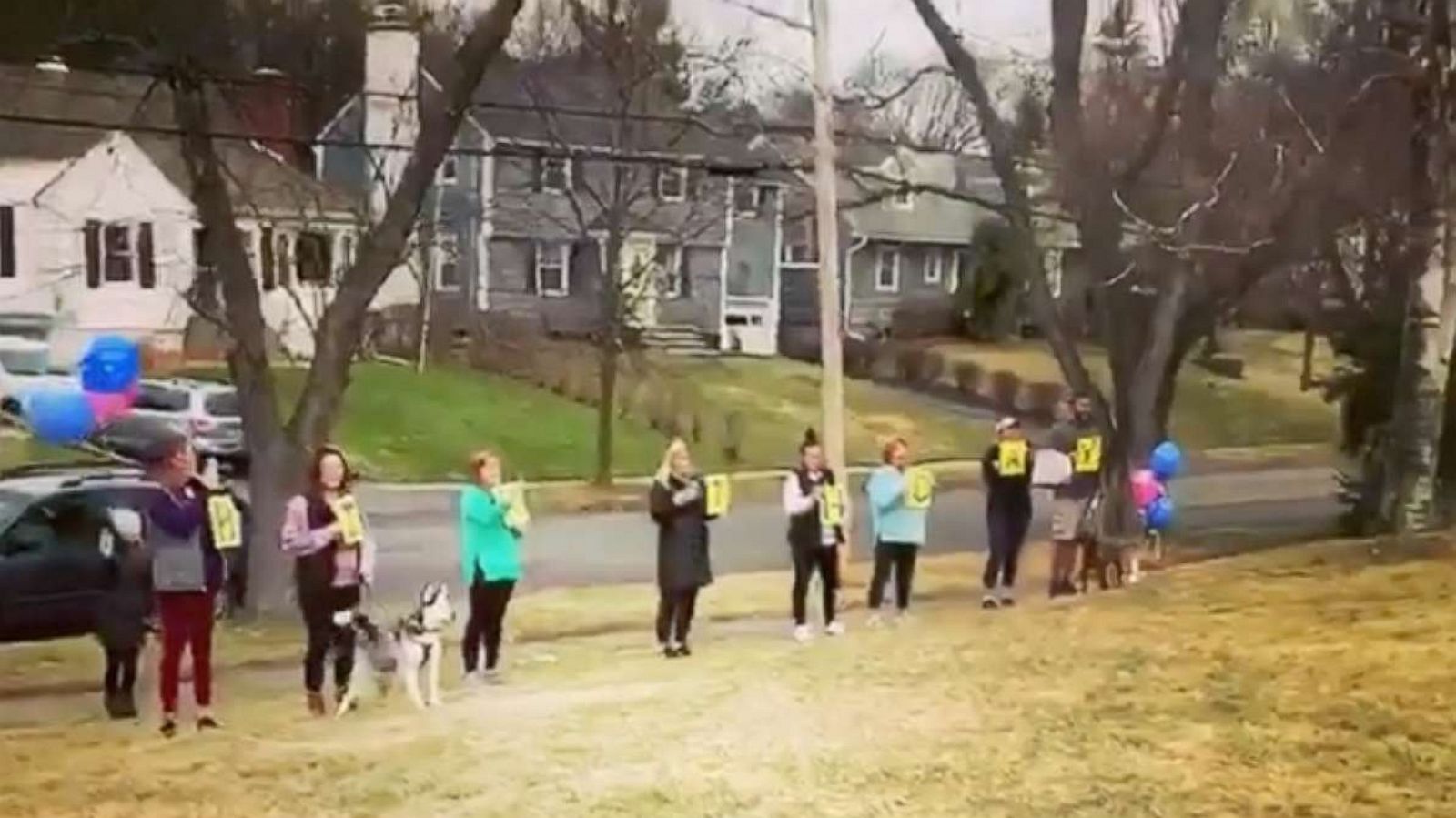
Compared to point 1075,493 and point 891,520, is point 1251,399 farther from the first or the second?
point 891,520

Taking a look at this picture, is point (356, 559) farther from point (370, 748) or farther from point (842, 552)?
point (842, 552)

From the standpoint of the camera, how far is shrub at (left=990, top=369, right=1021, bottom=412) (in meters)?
3.99

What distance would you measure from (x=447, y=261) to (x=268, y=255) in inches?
11.5

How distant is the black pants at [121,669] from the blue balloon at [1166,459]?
6.76 feet

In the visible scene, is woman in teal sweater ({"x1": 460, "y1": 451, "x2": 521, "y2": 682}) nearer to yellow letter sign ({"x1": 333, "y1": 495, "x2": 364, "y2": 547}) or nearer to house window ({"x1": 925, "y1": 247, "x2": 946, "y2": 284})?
yellow letter sign ({"x1": 333, "y1": 495, "x2": 364, "y2": 547})

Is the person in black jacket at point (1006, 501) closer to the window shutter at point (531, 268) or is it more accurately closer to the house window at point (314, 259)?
the window shutter at point (531, 268)

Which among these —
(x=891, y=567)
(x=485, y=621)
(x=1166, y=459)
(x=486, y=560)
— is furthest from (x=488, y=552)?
(x=1166, y=459)

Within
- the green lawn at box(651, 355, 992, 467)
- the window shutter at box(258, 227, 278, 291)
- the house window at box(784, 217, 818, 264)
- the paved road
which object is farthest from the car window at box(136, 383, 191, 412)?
the house window at box(784, 217, 818, 264)

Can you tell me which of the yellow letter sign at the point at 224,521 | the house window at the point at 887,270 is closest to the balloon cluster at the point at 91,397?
the yellow letter sign at the point at 224,521

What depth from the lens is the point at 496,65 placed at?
136 inches

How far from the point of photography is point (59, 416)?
309 centimetres

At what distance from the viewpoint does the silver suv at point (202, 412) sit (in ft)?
10.5

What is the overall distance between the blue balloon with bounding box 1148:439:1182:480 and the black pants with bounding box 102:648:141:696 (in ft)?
6.76

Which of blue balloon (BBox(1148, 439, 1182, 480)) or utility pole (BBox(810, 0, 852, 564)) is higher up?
utility pole (BBox(810, 0, 852, 564))
